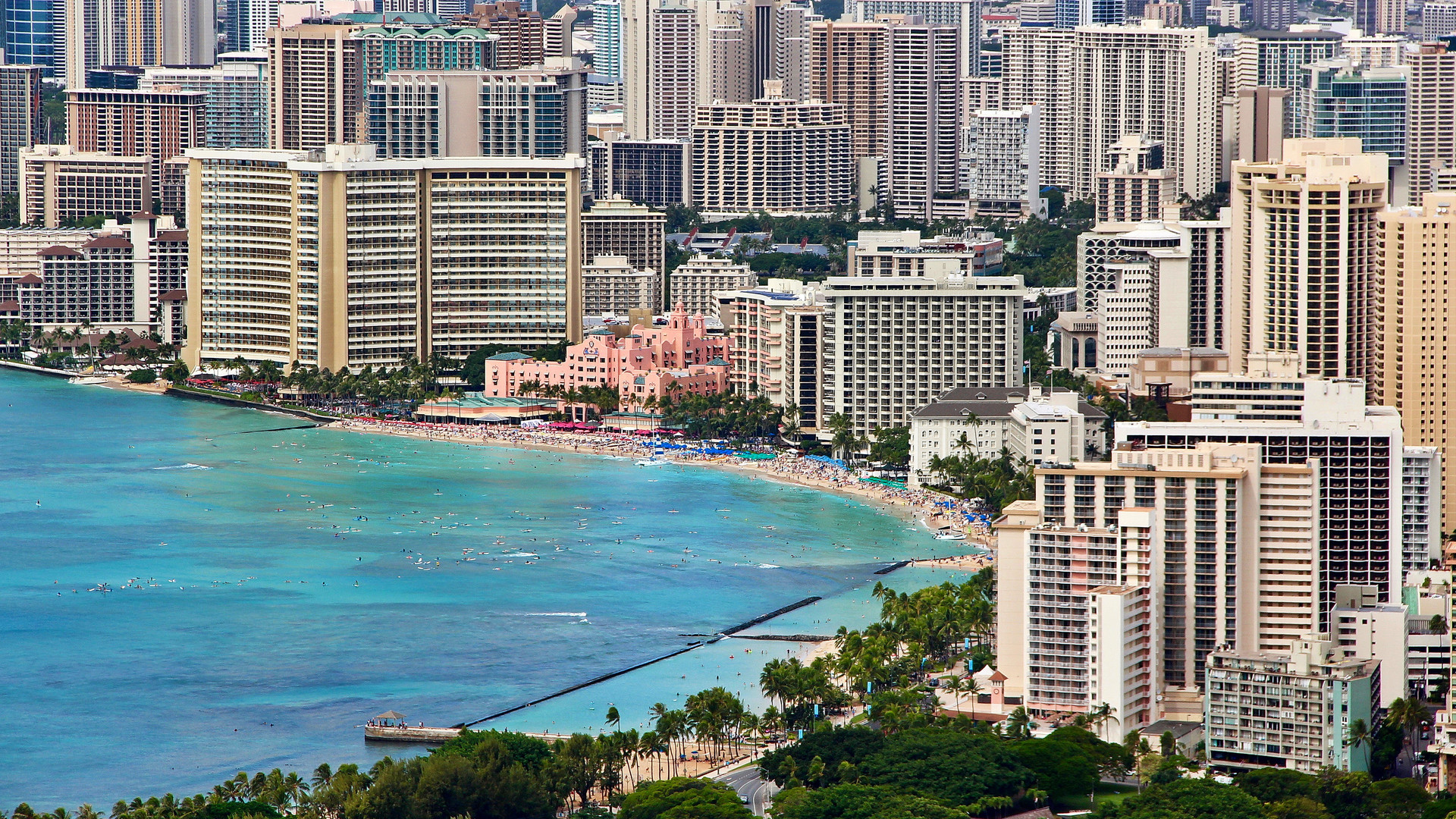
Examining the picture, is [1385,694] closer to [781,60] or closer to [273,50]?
[273,50]

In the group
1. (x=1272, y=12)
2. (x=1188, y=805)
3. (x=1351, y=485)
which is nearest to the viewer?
(x=1188, y=805)

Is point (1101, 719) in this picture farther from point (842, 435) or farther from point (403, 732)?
point (842, 435)

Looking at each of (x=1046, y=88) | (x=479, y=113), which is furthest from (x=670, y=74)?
(x=479, y=113)

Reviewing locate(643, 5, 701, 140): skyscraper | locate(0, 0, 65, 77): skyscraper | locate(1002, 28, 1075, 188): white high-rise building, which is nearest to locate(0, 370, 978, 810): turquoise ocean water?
locate(1002, 28, 1075, 188): white high-rise building

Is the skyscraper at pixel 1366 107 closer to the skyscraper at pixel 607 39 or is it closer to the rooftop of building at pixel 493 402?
the rooftop of building at pixel 493 402

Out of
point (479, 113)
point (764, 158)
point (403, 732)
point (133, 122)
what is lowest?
point (403, 732)

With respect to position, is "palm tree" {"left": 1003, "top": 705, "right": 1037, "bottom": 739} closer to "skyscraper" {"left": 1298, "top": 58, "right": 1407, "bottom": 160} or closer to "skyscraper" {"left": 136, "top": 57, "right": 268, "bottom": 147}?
"skyscraper" {"left": 1298, "top": 58, "right": 1407, "bottom": 160}
